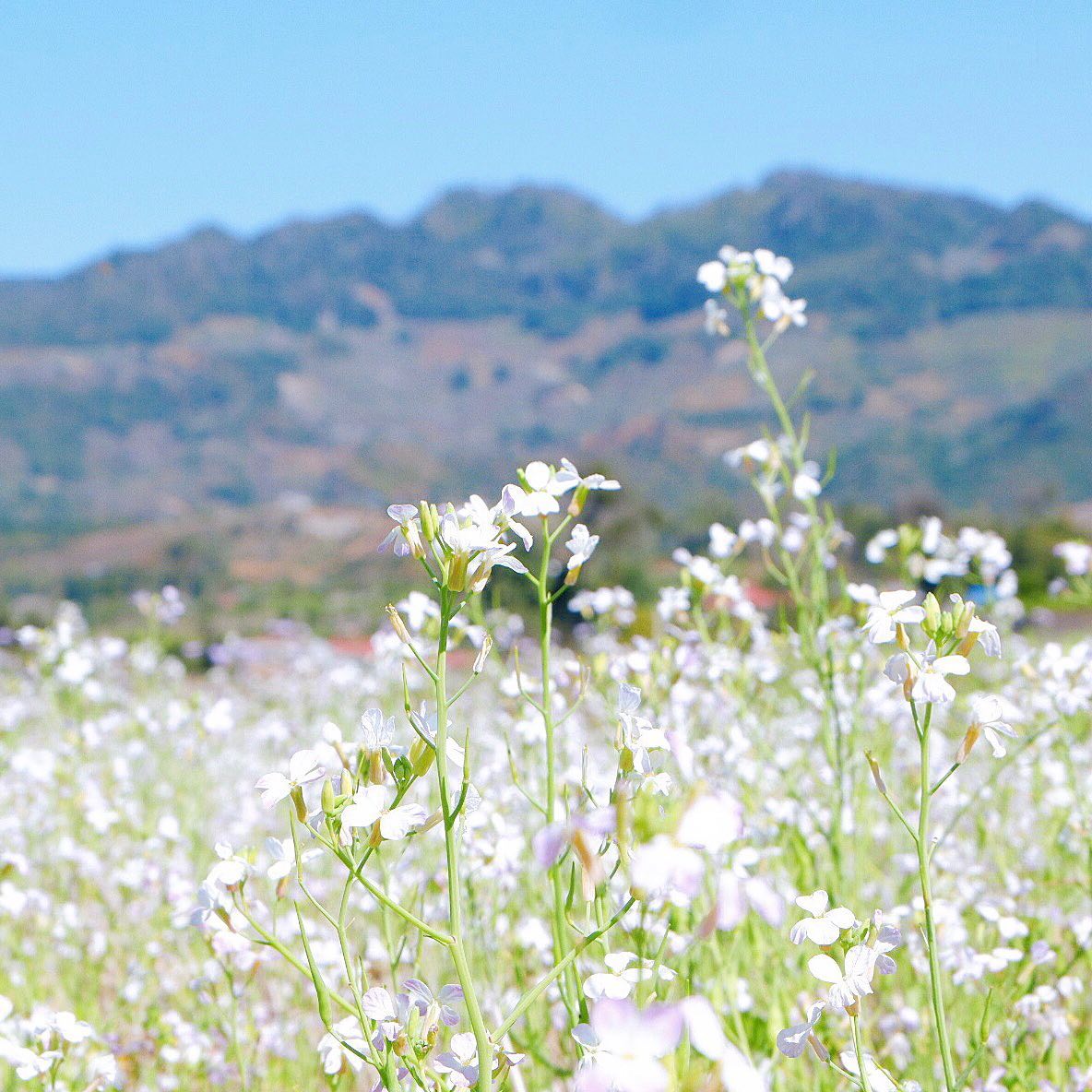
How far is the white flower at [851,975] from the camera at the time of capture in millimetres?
1350

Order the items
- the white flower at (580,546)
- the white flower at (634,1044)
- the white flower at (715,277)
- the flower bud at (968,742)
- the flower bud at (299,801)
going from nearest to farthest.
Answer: the white flower at (634,1044), the flower bud at (299,801), the flower bud at (968,742), the white flower at (580,546), the white flower at (715,277)

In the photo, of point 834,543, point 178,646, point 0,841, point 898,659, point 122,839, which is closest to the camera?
point 898,659

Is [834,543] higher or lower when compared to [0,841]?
higher

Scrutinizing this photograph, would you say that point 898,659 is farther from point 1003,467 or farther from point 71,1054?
point 1003,467

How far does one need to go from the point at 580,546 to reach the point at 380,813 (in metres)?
0.53

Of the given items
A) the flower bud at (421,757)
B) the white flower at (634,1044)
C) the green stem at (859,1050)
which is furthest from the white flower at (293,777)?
the green stem at (859,1050)

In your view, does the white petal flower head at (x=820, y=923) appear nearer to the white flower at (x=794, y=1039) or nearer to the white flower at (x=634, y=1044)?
the white flower at (x=794, y=1039)

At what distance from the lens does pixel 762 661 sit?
14.8 feet

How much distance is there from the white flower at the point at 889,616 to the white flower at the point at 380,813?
0.66m

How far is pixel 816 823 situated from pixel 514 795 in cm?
86

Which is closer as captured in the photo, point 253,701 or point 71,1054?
point 71,1054

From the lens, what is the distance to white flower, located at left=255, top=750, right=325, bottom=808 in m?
1.32

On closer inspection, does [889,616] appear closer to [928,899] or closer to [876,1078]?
[928,899]

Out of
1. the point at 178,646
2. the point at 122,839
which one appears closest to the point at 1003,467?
the point at 178,646
